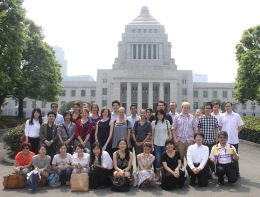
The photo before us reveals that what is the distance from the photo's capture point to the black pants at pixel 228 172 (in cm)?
848

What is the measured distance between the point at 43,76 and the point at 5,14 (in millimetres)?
9024

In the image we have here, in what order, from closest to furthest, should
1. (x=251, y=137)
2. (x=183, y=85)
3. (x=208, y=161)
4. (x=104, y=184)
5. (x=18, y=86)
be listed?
(x=104, y=184), (x=208, y=161), (x=251, y=137), (x=18, y=86), (x=183, y=85)

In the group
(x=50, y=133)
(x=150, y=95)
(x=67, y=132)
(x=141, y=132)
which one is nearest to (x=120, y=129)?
(x=141, y=132)

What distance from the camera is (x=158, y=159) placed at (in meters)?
9.17

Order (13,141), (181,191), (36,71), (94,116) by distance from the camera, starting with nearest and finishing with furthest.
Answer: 1. (181,191)
2. (94,116)
3. (13,141)
4. (36,71)

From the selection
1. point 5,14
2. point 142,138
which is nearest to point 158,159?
point 142,138

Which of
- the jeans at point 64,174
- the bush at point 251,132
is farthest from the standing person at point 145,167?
the bush at point 251,132

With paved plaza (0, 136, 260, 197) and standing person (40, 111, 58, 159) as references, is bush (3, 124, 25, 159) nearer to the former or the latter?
standing person (40, 111, 58, 159)

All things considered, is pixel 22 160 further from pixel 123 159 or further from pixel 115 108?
pixel 115 108

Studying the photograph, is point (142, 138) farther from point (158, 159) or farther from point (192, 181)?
point (192, 181)

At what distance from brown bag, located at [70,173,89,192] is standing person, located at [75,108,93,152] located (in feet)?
4.38

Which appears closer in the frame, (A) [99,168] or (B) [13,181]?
(B) [13,181]

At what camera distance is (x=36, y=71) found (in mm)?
33188

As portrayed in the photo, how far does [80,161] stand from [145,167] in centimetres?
176
